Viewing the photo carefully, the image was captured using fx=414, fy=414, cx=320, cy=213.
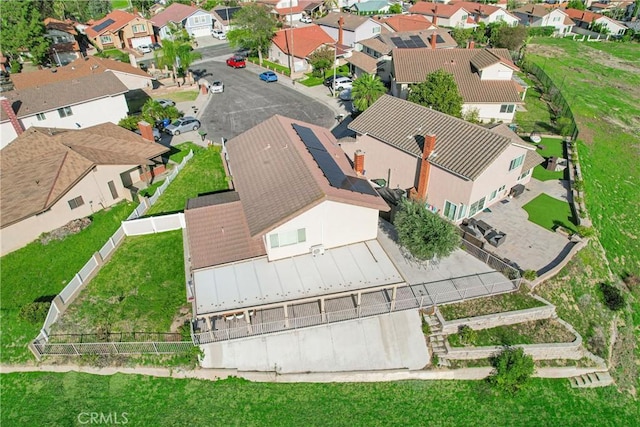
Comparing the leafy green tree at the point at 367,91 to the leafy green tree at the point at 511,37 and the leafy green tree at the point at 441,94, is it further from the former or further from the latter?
the leafy green tree at the point at 511,37

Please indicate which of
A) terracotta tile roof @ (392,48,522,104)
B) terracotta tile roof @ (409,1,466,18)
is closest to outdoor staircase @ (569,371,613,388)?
terracotta tile roof @ (392,48,522,104)

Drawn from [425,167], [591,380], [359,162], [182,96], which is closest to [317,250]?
[359,162]

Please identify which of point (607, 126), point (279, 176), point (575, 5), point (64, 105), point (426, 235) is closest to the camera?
point (426, 235)

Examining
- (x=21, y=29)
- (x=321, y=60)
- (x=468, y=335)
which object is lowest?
(x=468, y=335)

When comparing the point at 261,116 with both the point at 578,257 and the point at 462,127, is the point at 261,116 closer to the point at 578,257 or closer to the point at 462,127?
the point at 462,127

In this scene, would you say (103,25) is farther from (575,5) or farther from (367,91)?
(575,5)

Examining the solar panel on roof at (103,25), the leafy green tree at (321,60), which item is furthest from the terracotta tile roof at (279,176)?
the solar panel on roof at (103,25)
